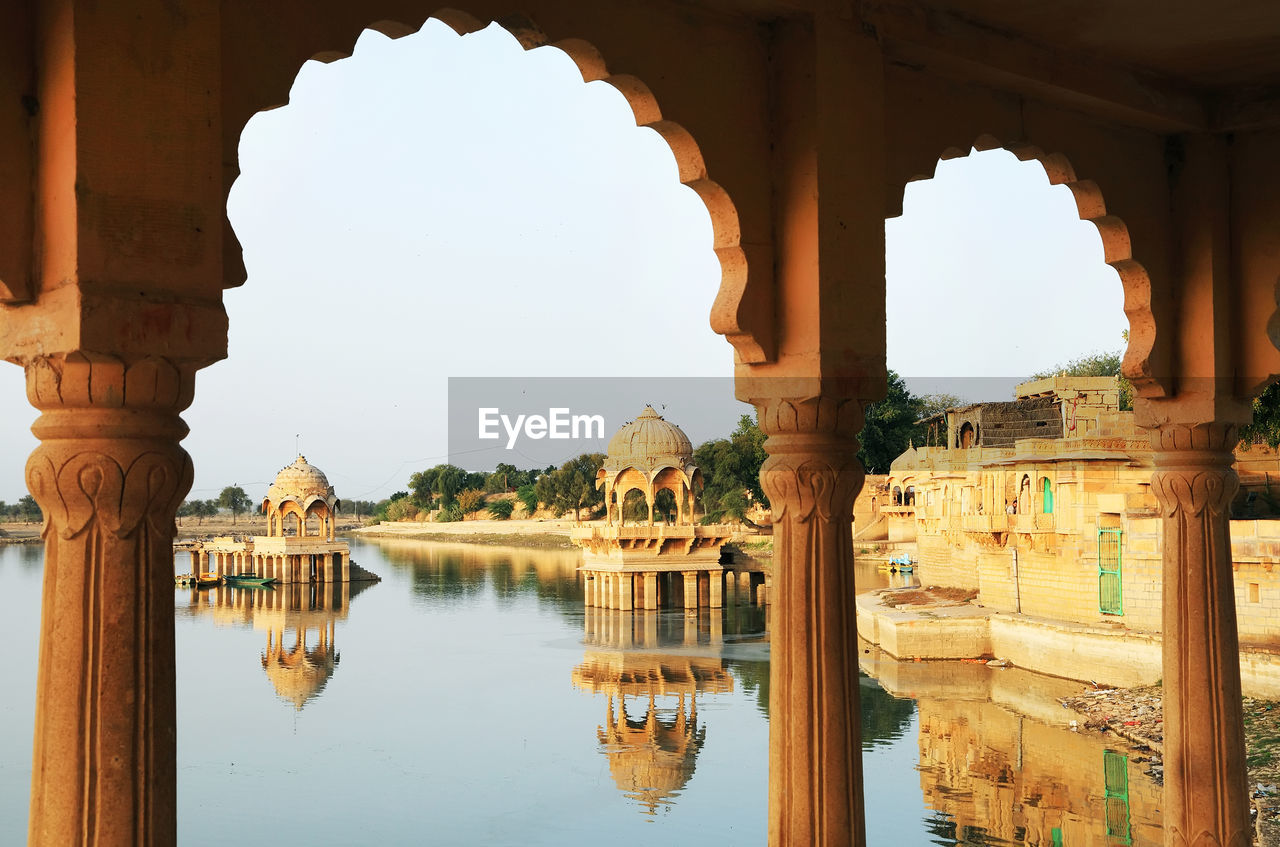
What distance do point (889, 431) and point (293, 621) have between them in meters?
28.4

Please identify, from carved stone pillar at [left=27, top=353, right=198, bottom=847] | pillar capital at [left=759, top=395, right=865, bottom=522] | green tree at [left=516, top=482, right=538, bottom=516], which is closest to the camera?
carved stone pillar at [left=27, top=353, right=198, bottom=847]

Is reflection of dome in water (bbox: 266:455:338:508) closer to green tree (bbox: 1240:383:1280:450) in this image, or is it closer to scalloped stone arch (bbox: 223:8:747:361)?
green tree (bbox: 1240:383:1280:450)

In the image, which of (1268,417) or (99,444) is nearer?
(99,444)

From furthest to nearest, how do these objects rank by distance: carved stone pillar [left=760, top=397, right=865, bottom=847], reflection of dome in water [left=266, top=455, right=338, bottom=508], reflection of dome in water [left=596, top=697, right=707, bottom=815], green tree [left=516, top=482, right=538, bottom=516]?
green tree [left=516, top=482, right=538, bottom=516] < reflection of dome in water [left=266, top=455, right=338, bottom=508] < reflection of dome in water [left=596, top=697, right=707, bottom=815] < carved stone pillar [left=760, top=397, right=865, bottom=847]

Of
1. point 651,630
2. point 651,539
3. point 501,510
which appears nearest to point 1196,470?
point 651,630

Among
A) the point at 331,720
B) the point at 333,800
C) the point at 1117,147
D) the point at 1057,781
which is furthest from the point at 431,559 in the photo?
the point at 1117,147

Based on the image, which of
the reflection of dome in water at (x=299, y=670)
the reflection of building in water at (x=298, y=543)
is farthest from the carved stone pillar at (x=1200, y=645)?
the reflection of building in water at (x=298, y=543)

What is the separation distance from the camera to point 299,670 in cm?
3092

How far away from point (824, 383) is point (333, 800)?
16507 millimetres

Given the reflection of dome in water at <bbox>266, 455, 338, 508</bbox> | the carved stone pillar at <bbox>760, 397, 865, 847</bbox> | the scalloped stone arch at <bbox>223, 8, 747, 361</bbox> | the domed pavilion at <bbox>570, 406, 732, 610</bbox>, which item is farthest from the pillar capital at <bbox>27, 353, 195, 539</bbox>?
the reflection of dome in water at <bbox>266, 455, 338, 508</bbox>

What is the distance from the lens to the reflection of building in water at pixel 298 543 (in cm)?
4678

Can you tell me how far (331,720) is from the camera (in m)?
24.8

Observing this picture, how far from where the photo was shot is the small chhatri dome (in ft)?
122

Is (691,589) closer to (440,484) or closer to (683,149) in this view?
(683,149)
